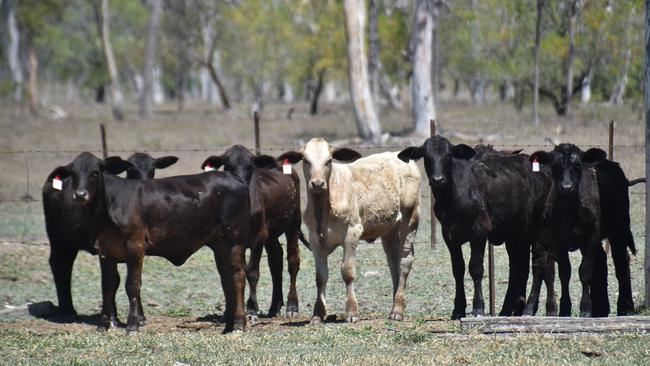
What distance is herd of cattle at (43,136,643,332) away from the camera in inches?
473

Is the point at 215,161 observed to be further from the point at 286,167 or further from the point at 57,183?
the point at 57,183

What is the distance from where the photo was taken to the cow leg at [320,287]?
12.5 m

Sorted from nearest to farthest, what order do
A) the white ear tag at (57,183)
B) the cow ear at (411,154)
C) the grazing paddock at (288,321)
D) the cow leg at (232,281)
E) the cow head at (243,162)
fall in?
the grazing paddock at (288,321) → the white ear tag at (57,183) → the cow leg at (232,281) → the cow ear at (411,154) → the cow head at (243,162)

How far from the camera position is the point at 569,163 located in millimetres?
12117

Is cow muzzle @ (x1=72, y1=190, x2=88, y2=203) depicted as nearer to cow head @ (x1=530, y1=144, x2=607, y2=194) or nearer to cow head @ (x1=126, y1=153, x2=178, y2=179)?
cow head @ (x1=126, y1=153, x2=178, y2=179)

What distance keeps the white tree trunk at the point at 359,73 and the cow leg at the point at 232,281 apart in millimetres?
22849

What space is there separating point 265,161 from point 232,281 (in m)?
1.76

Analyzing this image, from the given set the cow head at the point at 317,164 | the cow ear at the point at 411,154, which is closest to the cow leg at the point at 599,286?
the cow ear at the point at 411,154

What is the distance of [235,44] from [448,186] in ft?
172

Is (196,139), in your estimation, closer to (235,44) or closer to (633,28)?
(633,28)

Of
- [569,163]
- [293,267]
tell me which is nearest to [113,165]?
[293,267]

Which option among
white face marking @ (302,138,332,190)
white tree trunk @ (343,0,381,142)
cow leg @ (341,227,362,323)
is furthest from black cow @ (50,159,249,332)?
white tree trunk @ (343,0,381,142)

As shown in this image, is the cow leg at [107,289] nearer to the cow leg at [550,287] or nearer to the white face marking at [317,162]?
the white face marking at [317,162]

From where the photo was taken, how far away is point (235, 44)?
63781 mm
